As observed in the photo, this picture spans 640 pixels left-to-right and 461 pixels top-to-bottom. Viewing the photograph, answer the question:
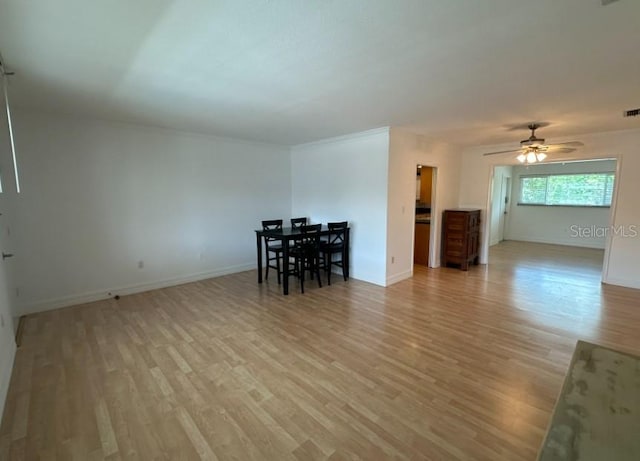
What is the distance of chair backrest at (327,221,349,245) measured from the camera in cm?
454

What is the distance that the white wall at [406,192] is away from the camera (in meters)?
4.42

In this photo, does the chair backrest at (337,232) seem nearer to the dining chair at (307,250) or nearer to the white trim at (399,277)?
the dining chair at (307,250)

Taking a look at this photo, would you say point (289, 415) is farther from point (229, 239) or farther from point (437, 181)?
point (437, 181)

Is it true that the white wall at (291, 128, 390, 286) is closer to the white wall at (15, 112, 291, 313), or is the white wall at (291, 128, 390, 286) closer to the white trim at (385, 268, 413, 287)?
the white trim at (385, 268, 413, 287)

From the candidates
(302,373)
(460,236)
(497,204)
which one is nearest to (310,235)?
(302,373)

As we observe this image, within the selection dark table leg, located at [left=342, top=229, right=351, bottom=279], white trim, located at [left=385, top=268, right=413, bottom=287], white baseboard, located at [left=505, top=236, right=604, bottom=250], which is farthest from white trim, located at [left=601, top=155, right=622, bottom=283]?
dark table leg, located at [left=342, top=229, right=351, bottom=279]

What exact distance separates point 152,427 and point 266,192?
4392 mm

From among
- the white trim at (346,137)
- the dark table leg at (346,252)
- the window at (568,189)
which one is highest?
the white trim at (346,137)

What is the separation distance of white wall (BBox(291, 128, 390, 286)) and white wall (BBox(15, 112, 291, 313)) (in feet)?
3.62

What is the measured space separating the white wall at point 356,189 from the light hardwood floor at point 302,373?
31.1 inches

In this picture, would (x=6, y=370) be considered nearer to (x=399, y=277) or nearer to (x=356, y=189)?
(x=356, y=189)

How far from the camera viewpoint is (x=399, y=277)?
479 cm

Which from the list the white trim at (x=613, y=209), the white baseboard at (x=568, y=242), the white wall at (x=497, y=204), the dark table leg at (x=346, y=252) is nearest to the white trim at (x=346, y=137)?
the dark table leg at (x=346, y=252)

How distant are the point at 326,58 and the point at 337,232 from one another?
2.89 meters
